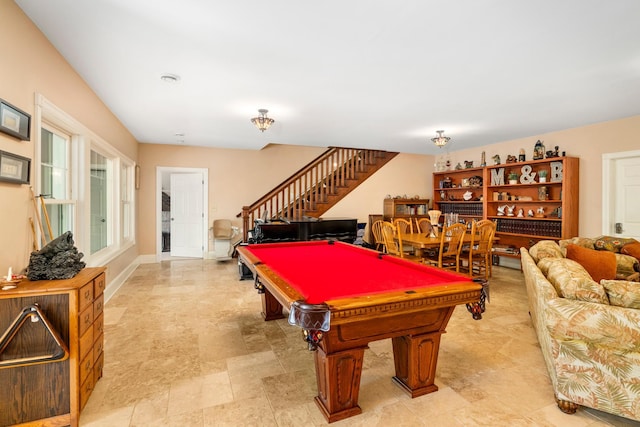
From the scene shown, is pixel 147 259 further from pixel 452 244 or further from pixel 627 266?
pixel 627 266

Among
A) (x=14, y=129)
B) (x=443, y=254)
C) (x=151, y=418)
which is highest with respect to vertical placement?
(x=14, y=129)

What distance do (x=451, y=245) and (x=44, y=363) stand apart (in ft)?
14.5

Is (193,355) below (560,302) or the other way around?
below

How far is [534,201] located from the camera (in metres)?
5.72

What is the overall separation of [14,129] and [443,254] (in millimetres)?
4638

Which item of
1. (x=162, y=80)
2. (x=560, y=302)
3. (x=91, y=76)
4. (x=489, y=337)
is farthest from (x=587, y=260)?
(x=91, y=76)

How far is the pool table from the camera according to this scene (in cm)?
153

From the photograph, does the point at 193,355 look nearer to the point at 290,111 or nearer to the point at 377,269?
the point at 377,269

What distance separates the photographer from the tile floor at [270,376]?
1.86m

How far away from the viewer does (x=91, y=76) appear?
125 inches

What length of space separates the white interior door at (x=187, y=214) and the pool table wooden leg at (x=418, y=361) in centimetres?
595

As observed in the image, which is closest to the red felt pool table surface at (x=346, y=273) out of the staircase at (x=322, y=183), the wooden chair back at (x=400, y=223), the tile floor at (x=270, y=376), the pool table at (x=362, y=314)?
the pool table at (x=362, y=314)

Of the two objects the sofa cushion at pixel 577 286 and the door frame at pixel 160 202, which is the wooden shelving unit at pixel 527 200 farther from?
the door frame at pixel 160 202

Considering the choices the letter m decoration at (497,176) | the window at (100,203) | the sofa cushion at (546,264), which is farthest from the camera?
the letter m decoration at (497,176)
